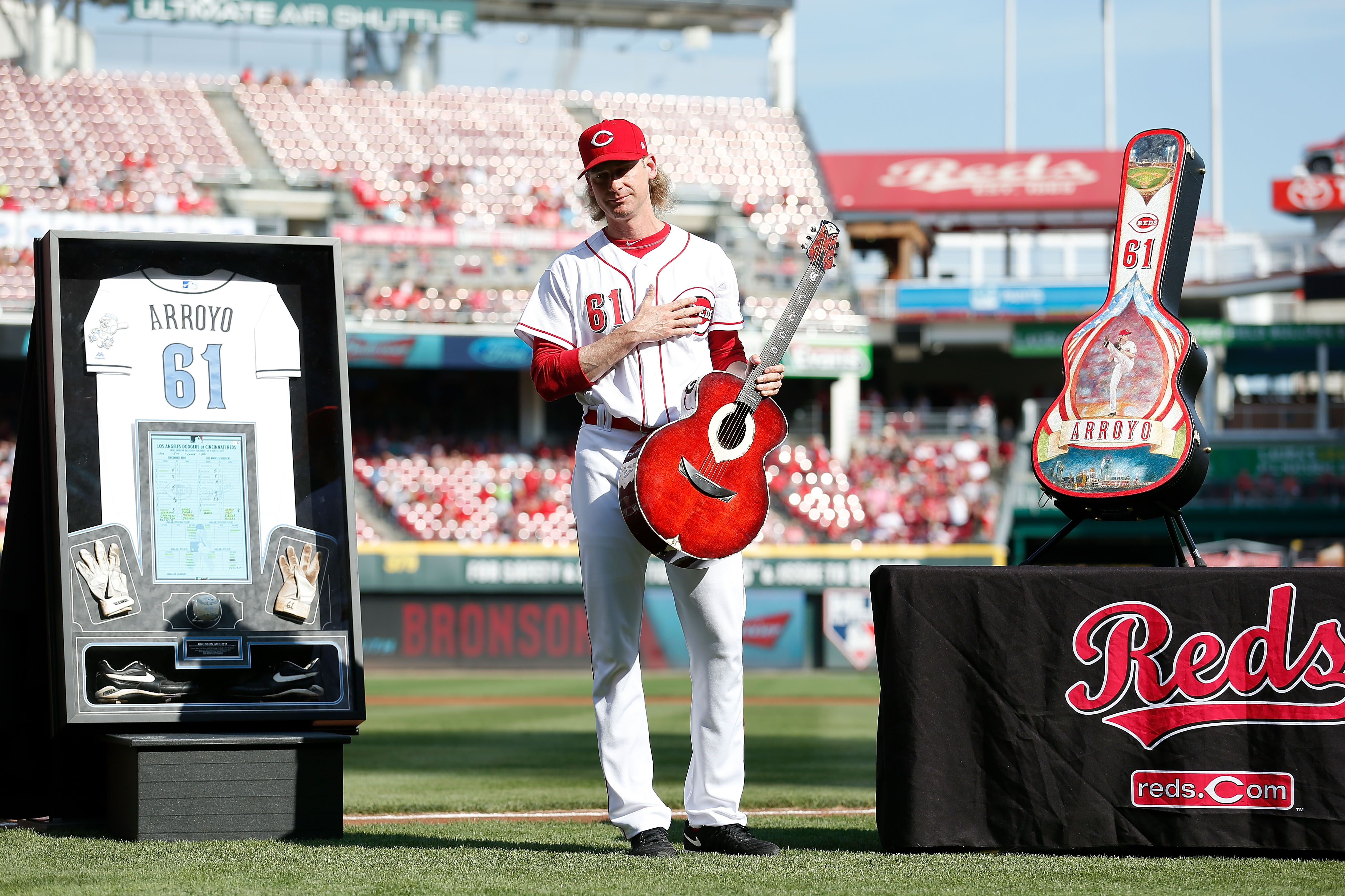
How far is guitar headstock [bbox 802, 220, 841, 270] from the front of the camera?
14.7 feet

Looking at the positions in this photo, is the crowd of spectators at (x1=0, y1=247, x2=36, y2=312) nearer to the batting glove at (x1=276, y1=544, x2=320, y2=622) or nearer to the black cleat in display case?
the black cleat in display case

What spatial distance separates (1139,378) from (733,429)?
1.50 meters

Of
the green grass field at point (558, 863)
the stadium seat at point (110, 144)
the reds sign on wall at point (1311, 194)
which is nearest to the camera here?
the green grass field at point (558, 863)

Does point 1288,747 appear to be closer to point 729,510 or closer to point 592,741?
point 729,510

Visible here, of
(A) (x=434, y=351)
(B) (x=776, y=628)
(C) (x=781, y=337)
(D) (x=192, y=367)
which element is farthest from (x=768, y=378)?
(A) (x=434, y=351)

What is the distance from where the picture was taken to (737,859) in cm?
415

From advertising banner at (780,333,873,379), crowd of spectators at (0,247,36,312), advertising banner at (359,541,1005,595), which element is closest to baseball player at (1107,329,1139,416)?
advertising banner at (359,541,1005,595)

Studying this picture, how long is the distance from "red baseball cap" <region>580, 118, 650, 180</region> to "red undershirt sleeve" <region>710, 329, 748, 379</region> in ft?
2.00

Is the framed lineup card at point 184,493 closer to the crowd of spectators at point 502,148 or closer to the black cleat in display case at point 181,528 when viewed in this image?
the black cleat in display case at point 181,528

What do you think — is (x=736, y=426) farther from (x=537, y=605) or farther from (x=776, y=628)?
(x=776, y=628)

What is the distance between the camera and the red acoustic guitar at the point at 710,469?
163 inches

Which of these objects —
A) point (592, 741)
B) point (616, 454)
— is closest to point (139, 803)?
point (616, 454)

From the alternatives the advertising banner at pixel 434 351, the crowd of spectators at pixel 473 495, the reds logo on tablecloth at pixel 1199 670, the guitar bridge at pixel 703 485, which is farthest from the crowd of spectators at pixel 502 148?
the reds logo on tablecloth at pixel 1199 670

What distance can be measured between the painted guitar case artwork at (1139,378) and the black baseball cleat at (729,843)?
1.43m
